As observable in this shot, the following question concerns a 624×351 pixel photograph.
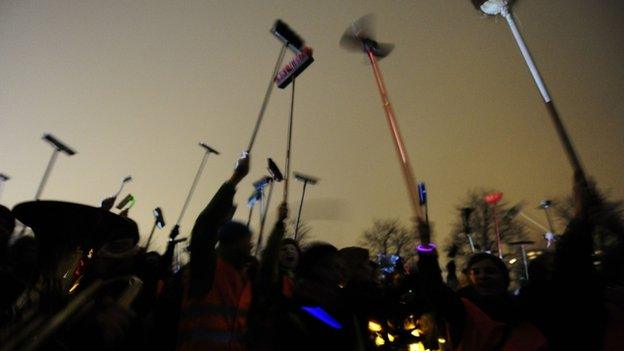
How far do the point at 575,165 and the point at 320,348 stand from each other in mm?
2669

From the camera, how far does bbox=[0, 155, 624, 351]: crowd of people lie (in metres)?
2.21

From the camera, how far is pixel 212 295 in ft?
8.23

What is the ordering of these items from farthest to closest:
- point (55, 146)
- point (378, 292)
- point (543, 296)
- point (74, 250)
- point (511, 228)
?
point (511, 228) < point (55, 146) < point (378, 292) < point (543, 296) < point (74, 250)

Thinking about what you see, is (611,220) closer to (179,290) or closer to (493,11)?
(493,11)

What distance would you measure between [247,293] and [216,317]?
0.29 meters

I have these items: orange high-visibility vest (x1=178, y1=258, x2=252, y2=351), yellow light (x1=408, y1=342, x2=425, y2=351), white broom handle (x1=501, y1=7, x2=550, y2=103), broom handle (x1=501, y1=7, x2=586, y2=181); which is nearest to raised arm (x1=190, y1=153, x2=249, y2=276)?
orange high-visibility vest (x1=178, y1=258, x2=252, y2=351)

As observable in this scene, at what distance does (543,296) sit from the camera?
9.35ft

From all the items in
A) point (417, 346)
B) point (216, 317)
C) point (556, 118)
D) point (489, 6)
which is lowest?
point (216, 317)

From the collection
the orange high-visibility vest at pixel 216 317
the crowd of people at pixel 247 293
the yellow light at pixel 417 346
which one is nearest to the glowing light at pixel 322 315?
the crowd of people at pixel 247 293

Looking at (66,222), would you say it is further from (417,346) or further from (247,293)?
(417,346)

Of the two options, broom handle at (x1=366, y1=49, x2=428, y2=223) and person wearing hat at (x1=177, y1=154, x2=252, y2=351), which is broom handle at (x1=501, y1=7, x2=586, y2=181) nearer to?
broom handle at (x1=366, y1=49, x2=428, y2=223)

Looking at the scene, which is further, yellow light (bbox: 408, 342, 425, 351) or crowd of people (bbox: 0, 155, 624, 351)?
yellow light (bbox: 408, 342, 425, 351)

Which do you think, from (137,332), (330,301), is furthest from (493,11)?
(137,332)

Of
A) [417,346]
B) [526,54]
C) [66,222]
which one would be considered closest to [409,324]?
[417,346]
